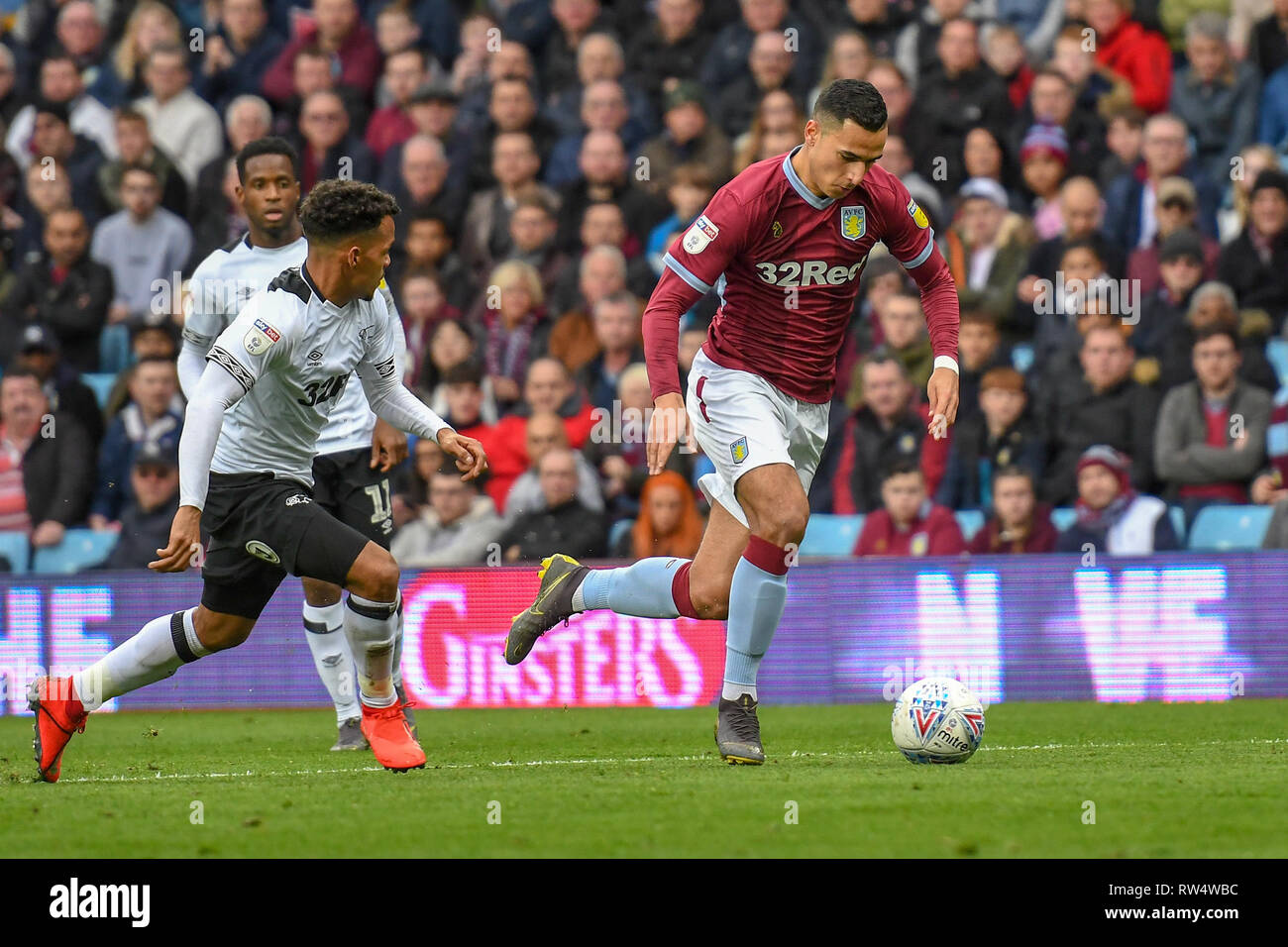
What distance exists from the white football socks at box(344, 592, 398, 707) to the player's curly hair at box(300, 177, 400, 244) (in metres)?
1.44

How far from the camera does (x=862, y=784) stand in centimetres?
636

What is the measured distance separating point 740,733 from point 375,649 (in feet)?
5.00

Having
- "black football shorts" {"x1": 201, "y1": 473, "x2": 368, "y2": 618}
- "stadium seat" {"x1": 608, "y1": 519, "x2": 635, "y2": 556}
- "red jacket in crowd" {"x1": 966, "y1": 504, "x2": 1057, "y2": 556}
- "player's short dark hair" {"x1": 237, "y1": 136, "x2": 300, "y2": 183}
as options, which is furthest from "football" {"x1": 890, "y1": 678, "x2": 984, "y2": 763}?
"stadium seat" {"x1": 608, "y1": 519, "x2": 635, "y2": 556}

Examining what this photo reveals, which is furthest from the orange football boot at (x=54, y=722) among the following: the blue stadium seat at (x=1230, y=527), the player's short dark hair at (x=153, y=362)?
the blue stadium seat at (x=1230, y=527)

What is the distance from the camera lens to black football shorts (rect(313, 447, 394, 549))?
8812 mm

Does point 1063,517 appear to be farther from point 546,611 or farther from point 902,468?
point 546,611

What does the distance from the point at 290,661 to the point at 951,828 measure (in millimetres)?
7626

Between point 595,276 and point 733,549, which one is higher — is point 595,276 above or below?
above

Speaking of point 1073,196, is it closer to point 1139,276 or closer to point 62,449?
point 1139,276

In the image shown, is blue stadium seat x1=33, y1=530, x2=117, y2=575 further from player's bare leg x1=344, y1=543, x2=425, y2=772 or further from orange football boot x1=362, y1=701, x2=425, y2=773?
orange football boot x1=362, y1=701, x2=425, y2=773

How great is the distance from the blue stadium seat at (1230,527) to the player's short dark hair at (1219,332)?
964mm

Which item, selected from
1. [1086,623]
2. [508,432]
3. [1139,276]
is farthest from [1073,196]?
[508,432]

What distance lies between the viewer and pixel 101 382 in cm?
1436

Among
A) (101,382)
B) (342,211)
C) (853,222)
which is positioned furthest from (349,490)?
(101,382)
